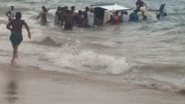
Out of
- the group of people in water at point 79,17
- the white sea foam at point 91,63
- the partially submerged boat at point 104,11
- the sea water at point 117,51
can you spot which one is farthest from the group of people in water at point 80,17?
the white sea foam at point 91,63

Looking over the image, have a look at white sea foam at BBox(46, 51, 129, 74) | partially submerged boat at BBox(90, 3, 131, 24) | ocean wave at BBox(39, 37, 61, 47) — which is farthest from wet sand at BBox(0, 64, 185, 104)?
partially submerged boat at BBox(90, 3, 131, 24)

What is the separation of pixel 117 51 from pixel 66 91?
6.96 m

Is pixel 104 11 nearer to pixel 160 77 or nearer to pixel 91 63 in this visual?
pixel 91 63

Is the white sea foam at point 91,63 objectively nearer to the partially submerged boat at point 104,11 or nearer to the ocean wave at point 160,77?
the ocean wave at point 160,77

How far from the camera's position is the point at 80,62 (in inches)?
485

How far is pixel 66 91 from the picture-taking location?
8.59 metres

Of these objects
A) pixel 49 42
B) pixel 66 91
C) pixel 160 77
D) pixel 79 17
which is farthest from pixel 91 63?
pixel 79 17

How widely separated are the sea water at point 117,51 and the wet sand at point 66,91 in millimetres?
799

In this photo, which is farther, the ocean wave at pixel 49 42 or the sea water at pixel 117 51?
the ocean wave at pixel 49 42

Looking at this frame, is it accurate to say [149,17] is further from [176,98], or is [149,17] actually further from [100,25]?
[176,98]

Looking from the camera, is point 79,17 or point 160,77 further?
point 79,17

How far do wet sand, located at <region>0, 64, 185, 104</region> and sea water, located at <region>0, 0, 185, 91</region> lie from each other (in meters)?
0.80

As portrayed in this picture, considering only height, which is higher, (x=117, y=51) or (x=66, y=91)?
(x=66, y=91)

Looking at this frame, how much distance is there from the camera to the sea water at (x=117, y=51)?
1156cm
